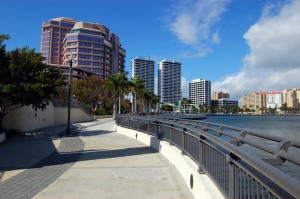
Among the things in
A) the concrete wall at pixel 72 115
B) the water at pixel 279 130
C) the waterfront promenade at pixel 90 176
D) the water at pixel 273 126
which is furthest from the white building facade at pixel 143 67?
the waterfront promenade at pixel 90 176

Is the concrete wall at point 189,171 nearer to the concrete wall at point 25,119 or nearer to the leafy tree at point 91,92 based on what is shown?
the concrete wall at point 25,119

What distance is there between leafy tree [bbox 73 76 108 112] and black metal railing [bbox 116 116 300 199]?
6845 centimetres

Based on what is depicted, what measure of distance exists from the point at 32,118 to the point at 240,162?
26.4 meters

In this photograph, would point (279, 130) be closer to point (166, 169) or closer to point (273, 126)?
point (273, 126)

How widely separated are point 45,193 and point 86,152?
21.4ft

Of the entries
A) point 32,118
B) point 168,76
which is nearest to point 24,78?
point 32,118

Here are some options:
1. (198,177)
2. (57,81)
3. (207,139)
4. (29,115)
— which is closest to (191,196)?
(198,177)

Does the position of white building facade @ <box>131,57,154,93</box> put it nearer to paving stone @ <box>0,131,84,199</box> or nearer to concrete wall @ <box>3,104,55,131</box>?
concrete wall @ <box>3,104,55,131</box>

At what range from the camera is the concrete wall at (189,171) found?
5.39 meters

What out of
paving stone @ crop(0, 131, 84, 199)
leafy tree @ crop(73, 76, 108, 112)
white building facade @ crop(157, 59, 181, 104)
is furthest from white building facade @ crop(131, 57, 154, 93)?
paving stone @ crop(0, 131, 84, 199)

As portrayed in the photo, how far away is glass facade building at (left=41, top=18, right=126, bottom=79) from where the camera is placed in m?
139

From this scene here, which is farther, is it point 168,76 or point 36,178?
point 168,76

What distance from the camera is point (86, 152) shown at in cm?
1336

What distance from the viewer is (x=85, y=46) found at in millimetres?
139500
